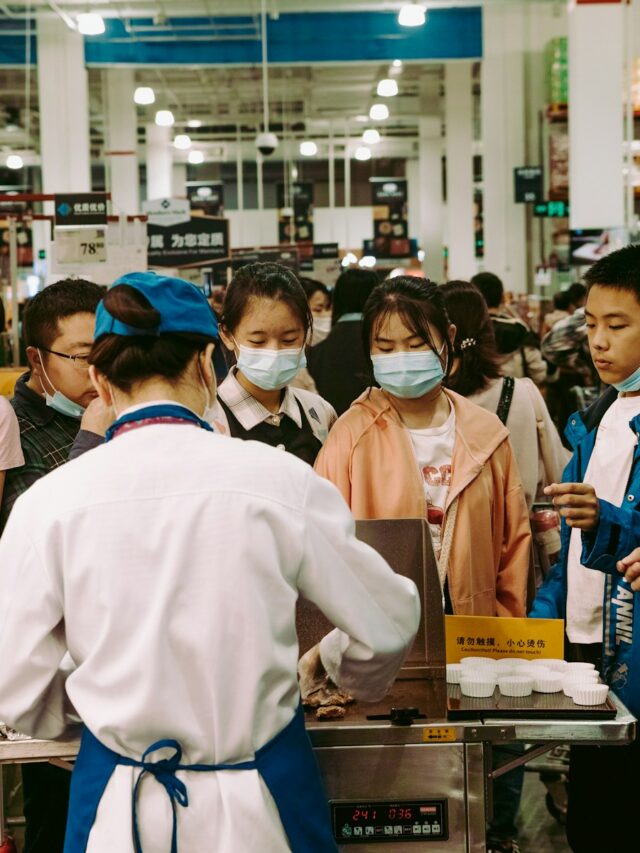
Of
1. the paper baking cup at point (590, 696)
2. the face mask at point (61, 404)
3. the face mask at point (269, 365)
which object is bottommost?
the paper baking cup at point (590, 696)

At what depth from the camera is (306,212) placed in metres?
24.7

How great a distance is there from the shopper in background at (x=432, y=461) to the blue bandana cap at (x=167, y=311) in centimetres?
112

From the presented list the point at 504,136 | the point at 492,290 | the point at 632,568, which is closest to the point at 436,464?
the point at 632,568

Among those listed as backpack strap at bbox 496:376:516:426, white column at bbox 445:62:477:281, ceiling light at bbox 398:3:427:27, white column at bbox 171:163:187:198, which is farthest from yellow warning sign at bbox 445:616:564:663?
white column at bbox 171:163:187:198

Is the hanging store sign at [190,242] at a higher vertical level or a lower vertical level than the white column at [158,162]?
lower

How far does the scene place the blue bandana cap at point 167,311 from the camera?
70.9 inches

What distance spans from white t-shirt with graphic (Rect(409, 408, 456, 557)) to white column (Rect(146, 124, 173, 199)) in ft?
67.9

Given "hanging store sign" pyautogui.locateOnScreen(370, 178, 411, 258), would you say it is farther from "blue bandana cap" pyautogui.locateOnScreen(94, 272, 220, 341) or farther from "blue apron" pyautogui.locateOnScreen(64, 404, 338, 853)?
"blue apron" pyautogui.locateOnScreen(64, 404, 338, 853)

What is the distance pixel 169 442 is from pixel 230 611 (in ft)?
0.92

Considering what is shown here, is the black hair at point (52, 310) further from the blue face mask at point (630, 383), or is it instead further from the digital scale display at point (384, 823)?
the digital scale display at point (384, 823)

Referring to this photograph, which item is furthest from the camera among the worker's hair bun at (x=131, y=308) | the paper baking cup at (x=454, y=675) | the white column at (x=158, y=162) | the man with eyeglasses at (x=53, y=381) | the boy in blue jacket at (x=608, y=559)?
the white column at (x=158, y=162)

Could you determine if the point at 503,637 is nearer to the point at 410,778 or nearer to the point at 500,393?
the point at 410,778

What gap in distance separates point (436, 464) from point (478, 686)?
855mm

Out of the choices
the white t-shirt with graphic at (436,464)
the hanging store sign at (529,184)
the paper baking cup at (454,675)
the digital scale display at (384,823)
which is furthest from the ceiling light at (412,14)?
the digital scale display at (384,823)
